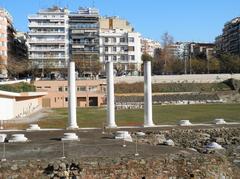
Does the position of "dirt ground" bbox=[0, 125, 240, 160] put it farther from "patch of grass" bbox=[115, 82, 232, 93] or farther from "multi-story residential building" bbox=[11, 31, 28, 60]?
"multi-story residential building" bbox=[11, 31, 28, 60]

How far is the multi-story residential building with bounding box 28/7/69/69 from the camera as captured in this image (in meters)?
173

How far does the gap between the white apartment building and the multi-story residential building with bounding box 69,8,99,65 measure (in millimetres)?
2934

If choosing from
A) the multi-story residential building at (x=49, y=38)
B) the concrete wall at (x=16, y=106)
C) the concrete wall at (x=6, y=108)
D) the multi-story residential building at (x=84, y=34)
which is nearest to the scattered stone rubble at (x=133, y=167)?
the concrete wall at (x=6, y=108)

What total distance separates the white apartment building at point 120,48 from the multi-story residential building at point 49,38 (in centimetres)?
1378

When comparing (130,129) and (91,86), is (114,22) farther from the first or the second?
(130,129)

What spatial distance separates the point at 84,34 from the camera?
182m

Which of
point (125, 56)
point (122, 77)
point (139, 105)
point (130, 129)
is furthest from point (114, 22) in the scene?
point (130, 129)

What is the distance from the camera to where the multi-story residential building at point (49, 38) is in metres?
173

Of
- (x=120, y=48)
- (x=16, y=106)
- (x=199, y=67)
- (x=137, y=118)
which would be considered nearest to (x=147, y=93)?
(x=137, y=118)

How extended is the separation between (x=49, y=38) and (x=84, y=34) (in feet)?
43.5

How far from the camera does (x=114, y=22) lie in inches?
7859

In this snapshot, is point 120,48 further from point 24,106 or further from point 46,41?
point 24,106

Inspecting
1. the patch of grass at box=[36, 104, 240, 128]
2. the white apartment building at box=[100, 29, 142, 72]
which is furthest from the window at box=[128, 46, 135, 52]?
the patch of grass at box=[36, 104, 240, 128]

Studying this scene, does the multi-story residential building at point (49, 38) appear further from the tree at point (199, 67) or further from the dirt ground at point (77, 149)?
the dirt ground at point (77, 149)
